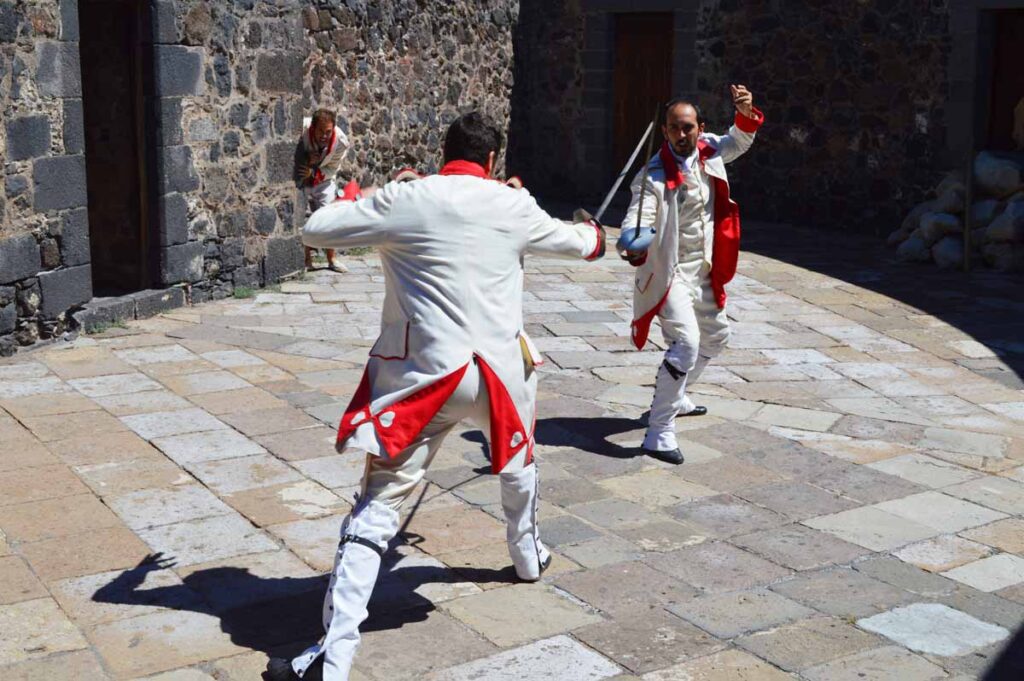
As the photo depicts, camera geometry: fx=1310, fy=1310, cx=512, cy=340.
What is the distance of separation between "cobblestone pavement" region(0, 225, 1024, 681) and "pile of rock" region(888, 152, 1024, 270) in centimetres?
327

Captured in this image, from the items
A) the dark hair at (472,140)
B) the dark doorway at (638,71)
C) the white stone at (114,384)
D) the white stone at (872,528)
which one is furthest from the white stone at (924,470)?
the dark doorway at (638,71)

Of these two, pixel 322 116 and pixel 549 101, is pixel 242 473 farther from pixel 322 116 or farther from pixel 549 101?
pixel 549 101

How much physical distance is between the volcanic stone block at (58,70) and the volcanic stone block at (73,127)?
0.20 ft

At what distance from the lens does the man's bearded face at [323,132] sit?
1013cm

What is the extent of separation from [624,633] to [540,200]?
39.2 ft

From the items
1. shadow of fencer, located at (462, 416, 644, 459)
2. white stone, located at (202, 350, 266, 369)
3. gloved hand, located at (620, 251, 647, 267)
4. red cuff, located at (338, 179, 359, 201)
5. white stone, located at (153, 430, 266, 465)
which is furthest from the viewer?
white stone, located at (202, 350, 266, 369)

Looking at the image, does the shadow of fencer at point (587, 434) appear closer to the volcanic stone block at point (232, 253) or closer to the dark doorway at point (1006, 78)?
the volcanic stone block at point (232, 253)

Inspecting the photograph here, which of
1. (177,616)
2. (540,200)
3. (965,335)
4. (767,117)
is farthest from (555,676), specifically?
(540,200)

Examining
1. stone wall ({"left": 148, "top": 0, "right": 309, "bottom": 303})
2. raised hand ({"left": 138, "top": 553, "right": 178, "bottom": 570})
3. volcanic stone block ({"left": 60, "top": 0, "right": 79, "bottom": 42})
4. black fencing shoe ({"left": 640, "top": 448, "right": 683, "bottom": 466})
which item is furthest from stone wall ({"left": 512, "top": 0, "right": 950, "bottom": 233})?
raised hand ({"left": 138, "top": 553, "right": 178, "bottom": 570})

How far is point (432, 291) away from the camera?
377 cm

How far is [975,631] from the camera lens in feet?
13.4

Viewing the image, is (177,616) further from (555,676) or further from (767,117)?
(767,117)

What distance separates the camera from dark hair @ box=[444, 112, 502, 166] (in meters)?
3.90

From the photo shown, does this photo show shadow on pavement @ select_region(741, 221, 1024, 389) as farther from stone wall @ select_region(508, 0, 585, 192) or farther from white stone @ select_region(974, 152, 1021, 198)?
stone wall @ select_region(508, 0, 585, 192)
